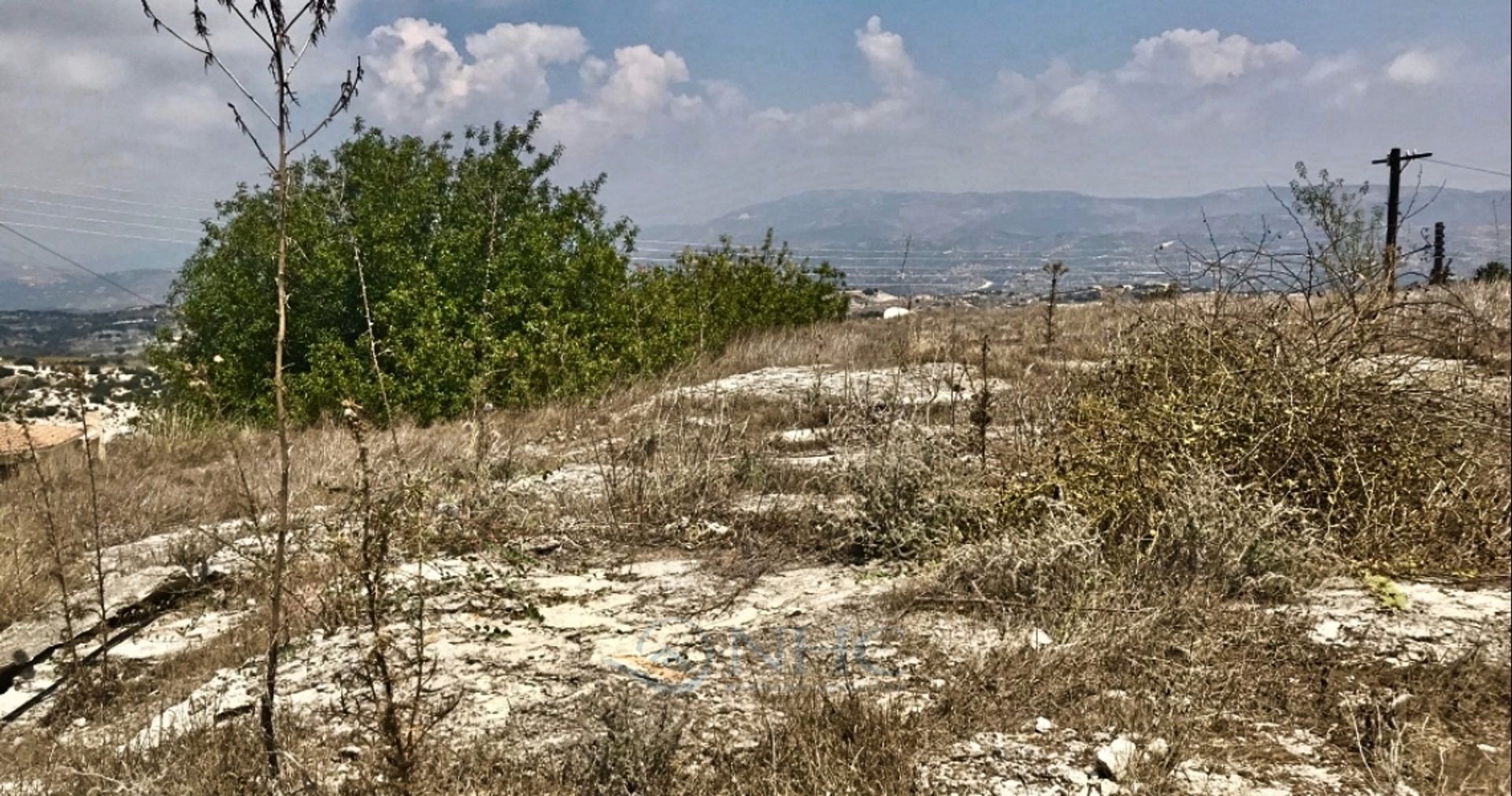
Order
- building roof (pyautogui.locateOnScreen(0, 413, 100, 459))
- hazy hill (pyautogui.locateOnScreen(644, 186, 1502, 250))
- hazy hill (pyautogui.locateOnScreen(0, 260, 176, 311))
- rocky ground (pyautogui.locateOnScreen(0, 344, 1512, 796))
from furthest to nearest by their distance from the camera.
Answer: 1. hazy hill (pyautogui.locateOnScreen(644, 186, 1502, 250))
2. hazy hill (pyautogui.locateOnScreen(0, 260, 176, 311))
3. building roof (pyautogui.locateOnScreen(0, 413, 100, 459))
4. rocky ground (pyautogui.locateOnScreen(0, 344, 1512, 796))

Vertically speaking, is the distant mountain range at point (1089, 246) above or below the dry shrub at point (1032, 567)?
above

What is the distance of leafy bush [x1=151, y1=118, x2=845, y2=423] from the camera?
9.76 meters

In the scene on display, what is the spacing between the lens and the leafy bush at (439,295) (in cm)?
976

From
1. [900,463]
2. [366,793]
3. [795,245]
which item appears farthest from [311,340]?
[366,793]

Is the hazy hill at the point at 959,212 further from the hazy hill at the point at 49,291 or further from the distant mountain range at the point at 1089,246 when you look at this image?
the hazy hill at the point at 49,291

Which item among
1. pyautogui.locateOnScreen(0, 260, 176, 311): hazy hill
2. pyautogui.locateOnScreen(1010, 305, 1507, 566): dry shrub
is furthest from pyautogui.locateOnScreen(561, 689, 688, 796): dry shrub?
pyautogui.locateOnScreen(0, 260, 176, 311): hazy hill

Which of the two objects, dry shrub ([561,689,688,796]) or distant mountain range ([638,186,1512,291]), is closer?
dry shrub ([561,689,688,796])

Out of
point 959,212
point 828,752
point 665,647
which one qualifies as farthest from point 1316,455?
point 959,212

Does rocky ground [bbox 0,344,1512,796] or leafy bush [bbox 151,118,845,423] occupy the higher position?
leafy bush [bbox 151,118,845,423]

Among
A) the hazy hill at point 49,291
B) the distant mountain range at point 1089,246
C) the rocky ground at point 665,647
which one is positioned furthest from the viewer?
the hazy hill at point 49,291

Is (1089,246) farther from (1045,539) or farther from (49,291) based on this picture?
(49,291)

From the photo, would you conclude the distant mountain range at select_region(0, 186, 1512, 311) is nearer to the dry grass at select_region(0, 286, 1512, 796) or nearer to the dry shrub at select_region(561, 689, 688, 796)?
the dry grass at select_region(0, 286, 1512, 796)

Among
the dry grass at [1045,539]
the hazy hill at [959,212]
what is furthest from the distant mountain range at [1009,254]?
the hazy hill at [959,212]

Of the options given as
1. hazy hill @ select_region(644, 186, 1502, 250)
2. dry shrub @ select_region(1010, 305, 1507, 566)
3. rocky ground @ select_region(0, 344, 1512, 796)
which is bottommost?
rocky ground @ select_region(0, 344, 1512, 796)
